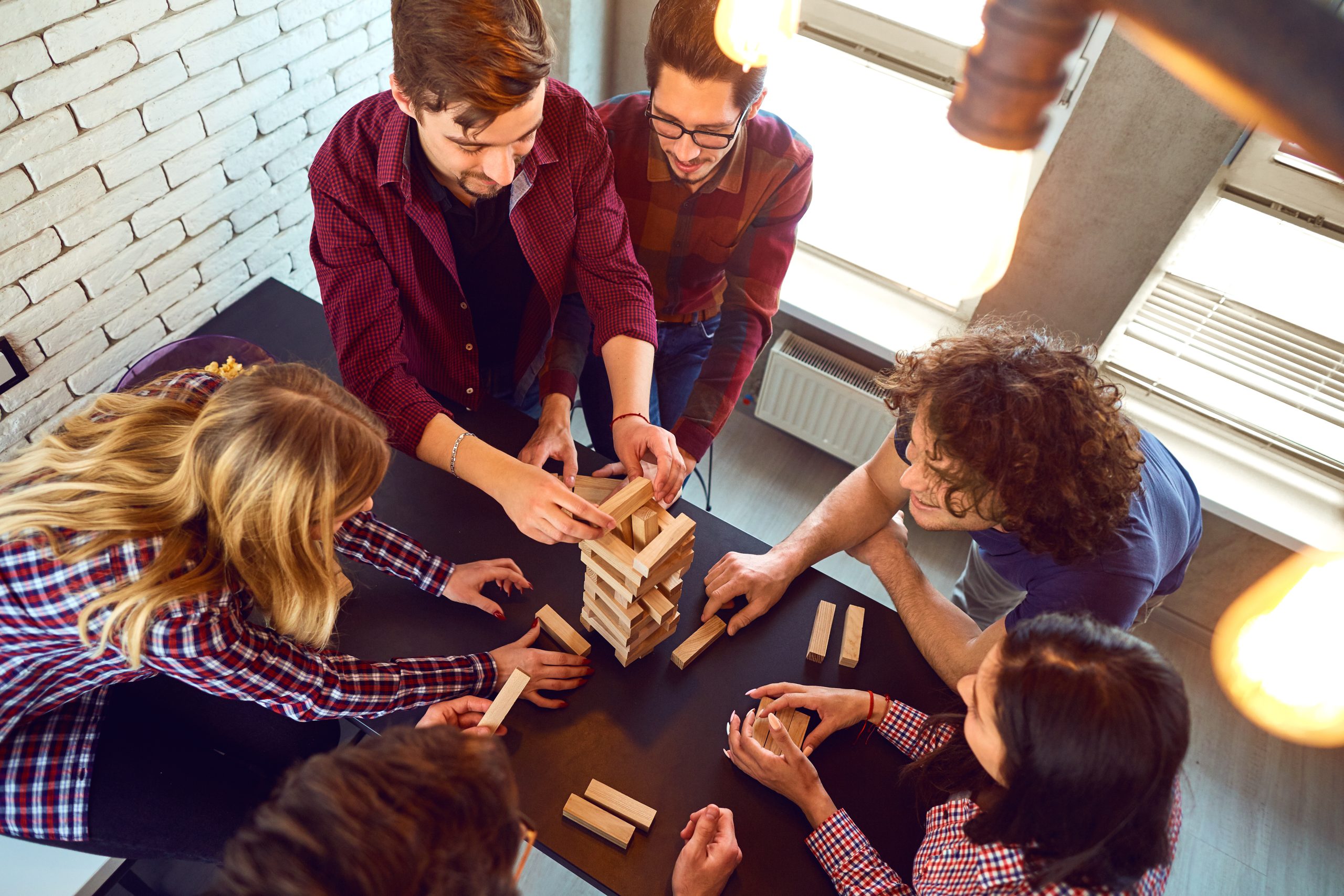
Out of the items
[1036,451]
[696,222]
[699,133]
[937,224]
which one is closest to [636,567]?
[1036,451]

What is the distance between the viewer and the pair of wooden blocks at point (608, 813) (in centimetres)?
137

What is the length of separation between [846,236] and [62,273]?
253 centimetres

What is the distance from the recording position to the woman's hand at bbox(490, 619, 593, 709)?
59.2 inches

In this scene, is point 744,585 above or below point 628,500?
below

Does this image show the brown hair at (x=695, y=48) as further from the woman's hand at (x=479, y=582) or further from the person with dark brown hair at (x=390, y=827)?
the person with dark brown hair at (x=390, y=827)

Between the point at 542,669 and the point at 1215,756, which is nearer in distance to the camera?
the point at 542,669

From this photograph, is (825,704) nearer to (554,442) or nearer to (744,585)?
(744,585)

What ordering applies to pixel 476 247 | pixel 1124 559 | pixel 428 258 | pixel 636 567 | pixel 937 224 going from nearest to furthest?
pixel 636 567 → pixel 1124 559 → pixel 428 258 → pixel 476 247 → pixel 937 224

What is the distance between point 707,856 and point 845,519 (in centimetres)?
83

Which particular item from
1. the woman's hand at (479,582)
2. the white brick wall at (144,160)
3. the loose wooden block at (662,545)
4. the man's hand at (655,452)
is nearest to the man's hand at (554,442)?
the man's hand at (655,452)

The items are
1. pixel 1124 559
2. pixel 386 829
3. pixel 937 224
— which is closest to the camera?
pixel 386 829

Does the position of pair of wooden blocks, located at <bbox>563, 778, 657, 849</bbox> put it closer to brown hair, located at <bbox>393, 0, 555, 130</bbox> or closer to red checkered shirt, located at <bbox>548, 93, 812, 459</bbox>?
red checkered shirt, located at <bbox>548, 93, 812, 459</bbox>

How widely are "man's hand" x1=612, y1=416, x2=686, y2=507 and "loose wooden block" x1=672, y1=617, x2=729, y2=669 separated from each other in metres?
0.27

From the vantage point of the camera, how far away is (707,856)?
1338 millimetres
